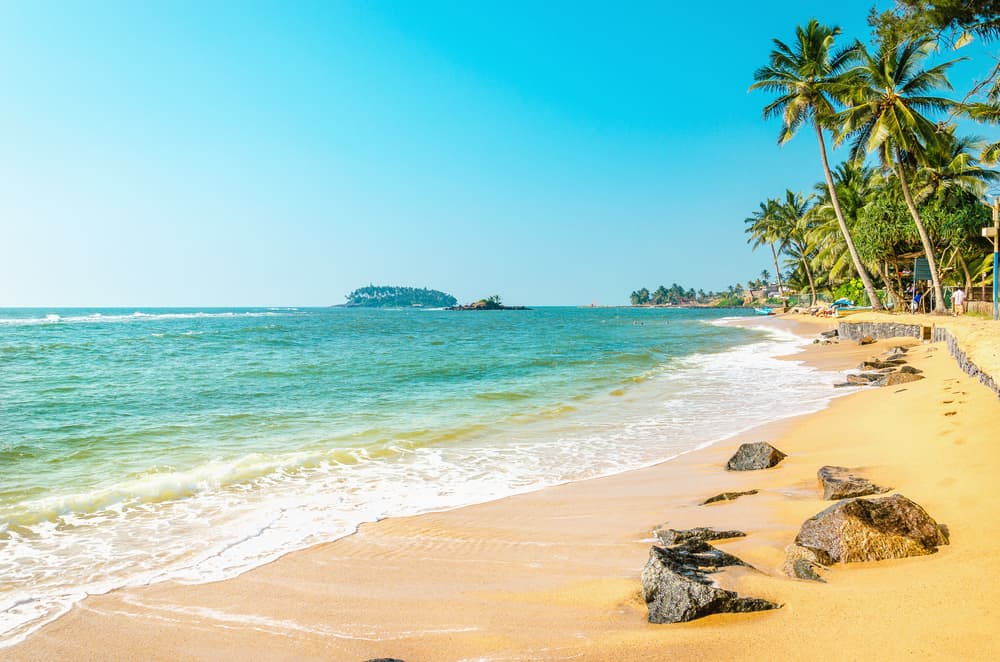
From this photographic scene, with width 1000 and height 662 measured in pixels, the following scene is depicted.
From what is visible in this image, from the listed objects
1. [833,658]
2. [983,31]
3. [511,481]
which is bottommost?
[511,481]

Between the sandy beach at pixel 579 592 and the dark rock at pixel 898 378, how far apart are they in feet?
20.9

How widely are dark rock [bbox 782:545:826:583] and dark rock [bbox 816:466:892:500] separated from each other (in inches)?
65.8

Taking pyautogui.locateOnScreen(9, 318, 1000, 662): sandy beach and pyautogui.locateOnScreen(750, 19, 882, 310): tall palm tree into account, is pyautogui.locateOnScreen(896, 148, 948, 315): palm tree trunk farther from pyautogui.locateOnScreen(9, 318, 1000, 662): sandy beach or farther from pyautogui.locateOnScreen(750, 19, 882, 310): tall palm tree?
pyautogui.locateOnScreen(9, 318, 1000, 662): sandy beach

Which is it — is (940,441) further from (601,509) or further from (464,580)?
(464,580)

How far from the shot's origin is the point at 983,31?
15.8 m

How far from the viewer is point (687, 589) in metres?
3.24

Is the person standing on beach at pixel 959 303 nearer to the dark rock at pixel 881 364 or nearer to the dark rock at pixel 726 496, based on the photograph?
the dark rock at pixel 881 364

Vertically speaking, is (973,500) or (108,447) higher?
(973,500)

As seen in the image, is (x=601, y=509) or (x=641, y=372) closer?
(x=601, y=509)

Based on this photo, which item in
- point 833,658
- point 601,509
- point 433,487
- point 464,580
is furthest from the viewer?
point 433,487

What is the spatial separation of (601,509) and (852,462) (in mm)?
3030

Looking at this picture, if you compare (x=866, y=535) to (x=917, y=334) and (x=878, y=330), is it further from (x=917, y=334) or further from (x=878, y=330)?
(x=878, y=330)

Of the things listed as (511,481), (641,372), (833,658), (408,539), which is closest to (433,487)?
(511,481)

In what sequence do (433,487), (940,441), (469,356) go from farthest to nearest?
(469,356) → (433,487) → (940,441)
